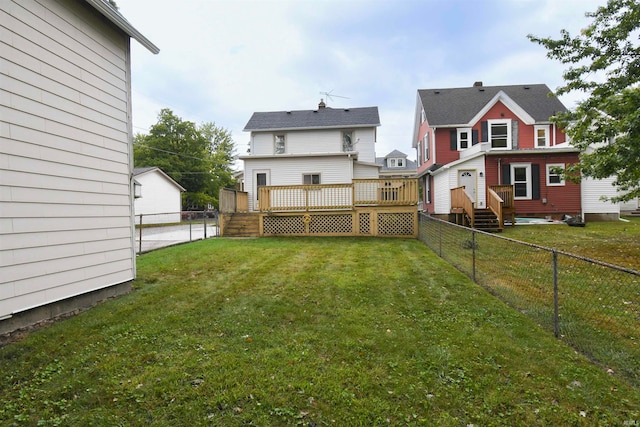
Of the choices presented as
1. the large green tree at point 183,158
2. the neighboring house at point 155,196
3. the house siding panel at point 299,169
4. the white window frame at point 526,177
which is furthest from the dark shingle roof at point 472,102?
the large green tree at point 183,158

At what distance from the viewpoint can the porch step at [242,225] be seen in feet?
44.3

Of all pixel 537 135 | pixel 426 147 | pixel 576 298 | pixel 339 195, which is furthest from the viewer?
pixel 426 147

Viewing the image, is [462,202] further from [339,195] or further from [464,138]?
[464,138]

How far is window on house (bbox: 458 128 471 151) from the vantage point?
1886 cm

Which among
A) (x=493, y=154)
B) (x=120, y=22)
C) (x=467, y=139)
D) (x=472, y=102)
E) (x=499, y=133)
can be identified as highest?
(x=472, y=102)

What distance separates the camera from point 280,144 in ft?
67.3

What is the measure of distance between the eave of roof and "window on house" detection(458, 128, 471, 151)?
1733cm

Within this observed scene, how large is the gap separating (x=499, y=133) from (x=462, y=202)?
7.77 m

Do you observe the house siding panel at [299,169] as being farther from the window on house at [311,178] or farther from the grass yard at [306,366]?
the grass yard at [306,366]

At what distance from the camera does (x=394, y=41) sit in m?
16.4

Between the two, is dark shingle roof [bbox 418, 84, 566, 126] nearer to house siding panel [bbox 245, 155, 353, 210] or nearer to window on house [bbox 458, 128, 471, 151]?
window on house [bbox 458, 128, 471, 151]

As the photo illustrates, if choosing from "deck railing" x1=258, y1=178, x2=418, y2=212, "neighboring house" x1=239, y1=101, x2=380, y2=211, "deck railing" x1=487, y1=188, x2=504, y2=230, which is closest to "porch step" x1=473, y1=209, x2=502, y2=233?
"deck railing" x1=487, y1=188, x2=504, y2=230

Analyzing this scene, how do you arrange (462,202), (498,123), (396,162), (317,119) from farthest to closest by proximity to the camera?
(396,162) < (317,119) < (498,123) < (462,202)

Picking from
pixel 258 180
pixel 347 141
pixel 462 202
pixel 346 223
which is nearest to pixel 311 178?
pixel 258 180
